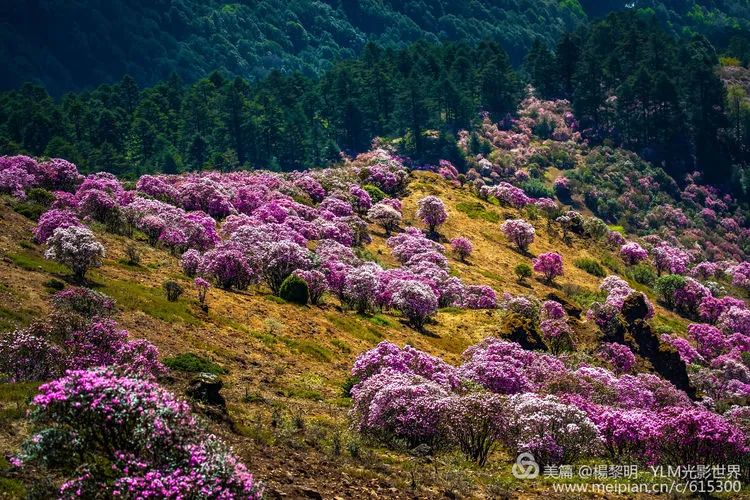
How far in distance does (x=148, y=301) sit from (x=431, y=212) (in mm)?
37884

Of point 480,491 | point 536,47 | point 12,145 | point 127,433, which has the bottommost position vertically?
point 480,491

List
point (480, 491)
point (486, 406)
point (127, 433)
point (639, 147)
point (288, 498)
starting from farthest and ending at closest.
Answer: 1. point (639, 147)
2. point (486, 406)
3. point (480, 491)
4. point (288, 498)
5. point (127, 433)

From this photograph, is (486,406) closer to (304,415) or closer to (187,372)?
(304,415)

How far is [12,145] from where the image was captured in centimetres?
9775

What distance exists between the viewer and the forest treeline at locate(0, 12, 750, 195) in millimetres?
119688

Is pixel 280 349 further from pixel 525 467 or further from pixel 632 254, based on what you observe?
pixel 632 254

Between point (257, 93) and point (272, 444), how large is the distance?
130925 millimetres

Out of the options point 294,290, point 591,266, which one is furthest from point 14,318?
point 591,266

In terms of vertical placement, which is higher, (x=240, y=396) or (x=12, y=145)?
(x=12, y=145)

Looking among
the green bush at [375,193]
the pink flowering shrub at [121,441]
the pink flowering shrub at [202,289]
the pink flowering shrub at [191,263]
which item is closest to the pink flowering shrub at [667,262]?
the green bush at [375,193]

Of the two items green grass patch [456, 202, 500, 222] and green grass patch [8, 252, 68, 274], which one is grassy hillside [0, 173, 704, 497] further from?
green grass patch [456, 202, 500, 222]

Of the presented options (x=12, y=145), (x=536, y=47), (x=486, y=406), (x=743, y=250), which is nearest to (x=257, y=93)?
(x=12, y=145)

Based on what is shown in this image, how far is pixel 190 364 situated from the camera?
23328 millimetres

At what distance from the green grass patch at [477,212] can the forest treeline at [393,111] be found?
45977 millimetres
